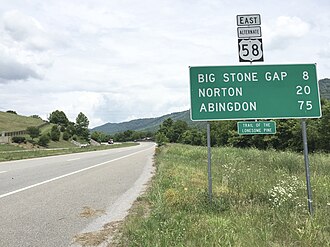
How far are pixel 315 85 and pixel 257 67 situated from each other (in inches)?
44.2

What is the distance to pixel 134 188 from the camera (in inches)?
411

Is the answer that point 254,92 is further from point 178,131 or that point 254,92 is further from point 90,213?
point 178,131

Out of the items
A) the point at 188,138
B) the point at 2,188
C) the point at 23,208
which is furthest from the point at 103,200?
the point at 188,138

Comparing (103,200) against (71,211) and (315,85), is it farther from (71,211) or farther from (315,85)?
(315,85)

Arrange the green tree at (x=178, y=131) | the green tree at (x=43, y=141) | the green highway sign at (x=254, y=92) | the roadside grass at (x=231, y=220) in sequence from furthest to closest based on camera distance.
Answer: the green tree at (x=178, y=131)
the green tree at (x=43, y=141)
the green highway sign at (x=254, y=92)
the roadside grass at (x=231, y=220)

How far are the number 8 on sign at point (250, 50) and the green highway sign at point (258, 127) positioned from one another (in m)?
1.28

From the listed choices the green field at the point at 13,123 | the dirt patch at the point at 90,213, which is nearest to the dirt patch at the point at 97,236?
the dirt patch at the point at 90,213

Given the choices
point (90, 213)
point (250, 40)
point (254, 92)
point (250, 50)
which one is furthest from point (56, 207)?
point (250, 40)

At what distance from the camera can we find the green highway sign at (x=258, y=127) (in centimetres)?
652

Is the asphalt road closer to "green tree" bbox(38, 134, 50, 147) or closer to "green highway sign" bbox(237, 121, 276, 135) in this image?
"green highway sign" bbox(237, 121, 276, 135)

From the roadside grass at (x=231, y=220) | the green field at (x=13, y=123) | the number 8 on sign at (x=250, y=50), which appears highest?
the green field at (x=13, y=123)

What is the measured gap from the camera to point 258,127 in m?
6.55

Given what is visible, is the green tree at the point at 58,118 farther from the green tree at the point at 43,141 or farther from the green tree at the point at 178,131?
the green tree at the point at 43,141

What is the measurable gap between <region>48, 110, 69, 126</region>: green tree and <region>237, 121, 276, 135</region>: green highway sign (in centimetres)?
12375
